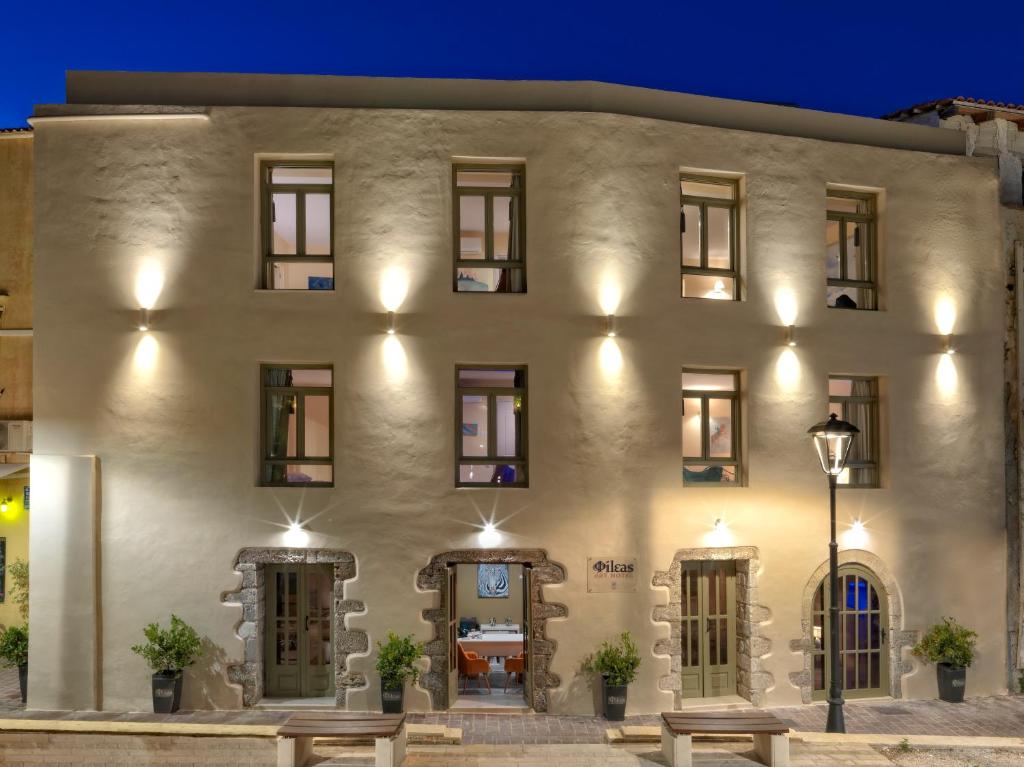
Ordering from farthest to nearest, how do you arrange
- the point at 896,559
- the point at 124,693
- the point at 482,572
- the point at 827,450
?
the point at 482,572, the point at 896,559, the point at 124,693, the point at 827,450

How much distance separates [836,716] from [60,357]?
1038cm

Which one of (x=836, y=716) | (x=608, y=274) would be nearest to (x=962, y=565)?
(x=836, y=716)

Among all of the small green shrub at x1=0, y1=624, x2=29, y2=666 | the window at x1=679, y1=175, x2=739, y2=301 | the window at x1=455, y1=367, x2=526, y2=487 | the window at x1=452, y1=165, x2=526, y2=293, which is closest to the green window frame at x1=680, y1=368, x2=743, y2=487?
the window at x1=679, y1=175, x2=739, y2=301

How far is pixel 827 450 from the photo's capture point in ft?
34.8

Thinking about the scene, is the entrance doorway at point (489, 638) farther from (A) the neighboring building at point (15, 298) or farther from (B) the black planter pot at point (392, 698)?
(A) the neighboring building at point (15, 298)

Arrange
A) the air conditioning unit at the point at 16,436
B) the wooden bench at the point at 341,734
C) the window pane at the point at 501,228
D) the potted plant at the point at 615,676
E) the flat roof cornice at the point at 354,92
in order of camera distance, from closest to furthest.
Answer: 1. the wooden bench at the point at 341,734
2. the potted plant at the point at 615,676
3. the flat roof cornice at the point at 354,92
4. the window pane at the point at 501,228
5. the air conditioning unit at the point at 16,436

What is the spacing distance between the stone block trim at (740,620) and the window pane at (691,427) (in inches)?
52.0

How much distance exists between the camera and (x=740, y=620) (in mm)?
12734

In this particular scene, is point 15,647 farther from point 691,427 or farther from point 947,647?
point 947,647

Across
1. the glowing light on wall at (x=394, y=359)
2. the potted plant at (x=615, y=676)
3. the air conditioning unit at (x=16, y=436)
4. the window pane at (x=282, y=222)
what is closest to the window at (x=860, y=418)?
the potted plant at (x=615, y=676)

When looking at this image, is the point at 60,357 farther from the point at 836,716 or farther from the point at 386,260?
the point at 836,716

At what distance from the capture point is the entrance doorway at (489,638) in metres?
12.2

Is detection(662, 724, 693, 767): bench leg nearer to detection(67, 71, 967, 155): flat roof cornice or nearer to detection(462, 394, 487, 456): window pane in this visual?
detection(462, 394, 487, 456): window pane

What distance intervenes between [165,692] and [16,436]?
4541 millimetres
